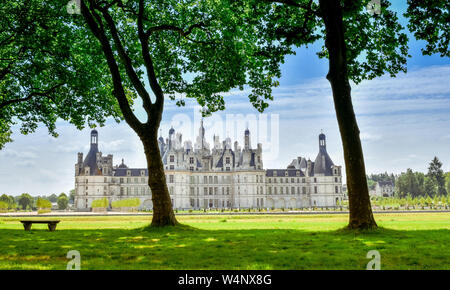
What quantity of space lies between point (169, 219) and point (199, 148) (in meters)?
70.3

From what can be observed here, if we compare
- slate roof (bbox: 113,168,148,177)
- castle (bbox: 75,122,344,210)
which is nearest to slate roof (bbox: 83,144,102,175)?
castle (bbox: 75,122,344,210)

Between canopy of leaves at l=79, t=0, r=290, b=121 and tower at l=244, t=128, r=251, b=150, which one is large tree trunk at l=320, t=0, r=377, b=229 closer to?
canopy of leaves at l=79, t=0, r=290, b=121

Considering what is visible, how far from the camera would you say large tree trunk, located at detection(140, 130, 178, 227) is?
1288cm

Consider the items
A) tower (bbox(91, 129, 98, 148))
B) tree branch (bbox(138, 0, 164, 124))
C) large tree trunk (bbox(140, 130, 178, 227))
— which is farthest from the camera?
tower (bbox(91, 129, 98, 148))

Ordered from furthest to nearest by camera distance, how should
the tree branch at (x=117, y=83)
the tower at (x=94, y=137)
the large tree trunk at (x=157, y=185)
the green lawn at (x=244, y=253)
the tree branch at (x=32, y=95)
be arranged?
the tower at (x=94, y=137) < the tree branch at (x=32, y=95) < the tree branch at (x=117, y=83) < the large tree trunk at (x=157, y=185) < the green lawn at (x=244, y=253)

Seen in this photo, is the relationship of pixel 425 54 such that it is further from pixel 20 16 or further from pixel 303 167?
pixel 303 167

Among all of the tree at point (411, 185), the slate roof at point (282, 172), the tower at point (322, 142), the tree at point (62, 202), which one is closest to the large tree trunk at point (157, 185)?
the slate roof at point (282, 172)

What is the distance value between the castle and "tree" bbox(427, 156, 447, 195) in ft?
104

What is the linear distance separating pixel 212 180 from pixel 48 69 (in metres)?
58.7

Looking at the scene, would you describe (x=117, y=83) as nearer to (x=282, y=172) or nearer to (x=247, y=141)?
(x=247, y=141)

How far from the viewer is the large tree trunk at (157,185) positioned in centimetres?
1288

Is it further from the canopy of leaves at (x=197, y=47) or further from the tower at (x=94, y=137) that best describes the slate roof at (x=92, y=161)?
the canopy of leaves at (x=197, y=47)

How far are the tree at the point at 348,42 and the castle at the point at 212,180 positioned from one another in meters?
59.9

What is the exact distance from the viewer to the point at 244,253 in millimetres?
7066
